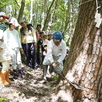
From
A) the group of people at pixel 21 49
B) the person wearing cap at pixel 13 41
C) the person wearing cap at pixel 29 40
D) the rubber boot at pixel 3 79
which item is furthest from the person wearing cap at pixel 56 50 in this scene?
A: the person wearing cap at pixel 29 40

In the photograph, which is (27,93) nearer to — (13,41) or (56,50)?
(56,50)

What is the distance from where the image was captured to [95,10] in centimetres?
293

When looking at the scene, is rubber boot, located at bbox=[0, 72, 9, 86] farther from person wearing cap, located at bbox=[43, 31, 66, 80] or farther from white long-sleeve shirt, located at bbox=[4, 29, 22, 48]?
person wearing cap, located at bbox=[43, 31, 66, 80]

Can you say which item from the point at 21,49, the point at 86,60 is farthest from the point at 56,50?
the point at 86,60

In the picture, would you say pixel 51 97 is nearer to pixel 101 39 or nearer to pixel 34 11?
pixel 101 39

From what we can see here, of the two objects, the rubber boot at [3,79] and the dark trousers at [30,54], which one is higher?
the dark trousers at [30,54]

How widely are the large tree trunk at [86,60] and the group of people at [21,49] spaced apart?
3.56ft

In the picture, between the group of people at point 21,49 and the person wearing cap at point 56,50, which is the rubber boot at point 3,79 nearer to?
the group of people at point 21,49

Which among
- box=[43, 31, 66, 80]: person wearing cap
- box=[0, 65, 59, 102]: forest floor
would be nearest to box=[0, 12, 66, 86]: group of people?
box=[43, 31, 66, 80]: person wearing cap

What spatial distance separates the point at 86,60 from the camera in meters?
3.04

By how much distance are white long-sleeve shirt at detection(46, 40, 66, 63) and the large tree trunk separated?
3.79 feet

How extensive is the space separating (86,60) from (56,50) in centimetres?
169

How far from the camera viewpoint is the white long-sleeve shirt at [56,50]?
4.43 m

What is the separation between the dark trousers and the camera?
6242 mm
